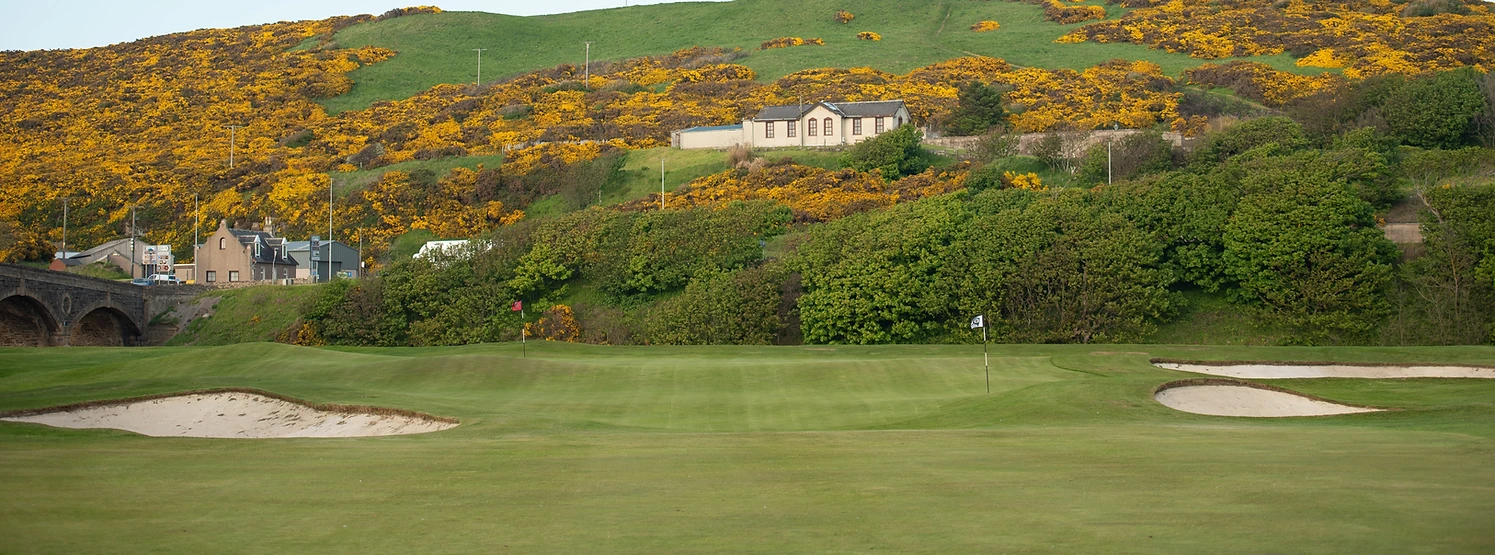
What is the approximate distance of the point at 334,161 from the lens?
11631 cm

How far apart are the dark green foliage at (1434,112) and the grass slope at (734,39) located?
41.6 meters

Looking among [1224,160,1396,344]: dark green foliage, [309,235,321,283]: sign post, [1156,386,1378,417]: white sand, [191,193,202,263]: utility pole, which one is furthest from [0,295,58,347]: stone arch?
[1224,160,1396,344]: dark green foliage

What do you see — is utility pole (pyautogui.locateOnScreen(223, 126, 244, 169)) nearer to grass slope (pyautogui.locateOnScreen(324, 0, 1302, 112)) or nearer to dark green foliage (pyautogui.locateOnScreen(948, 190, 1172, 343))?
grass slope (pyautogui.locateOnScreen(324, 0, 1302, 112))

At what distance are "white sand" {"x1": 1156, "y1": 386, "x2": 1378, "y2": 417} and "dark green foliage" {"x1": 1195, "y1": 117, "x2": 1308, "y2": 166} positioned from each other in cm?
4694

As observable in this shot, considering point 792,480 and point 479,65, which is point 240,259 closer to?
point 479,65

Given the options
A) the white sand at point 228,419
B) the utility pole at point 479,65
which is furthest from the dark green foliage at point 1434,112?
the utility pole at point 479,65

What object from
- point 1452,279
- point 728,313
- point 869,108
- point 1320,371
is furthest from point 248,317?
point 1452,279

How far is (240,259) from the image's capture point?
292 ft

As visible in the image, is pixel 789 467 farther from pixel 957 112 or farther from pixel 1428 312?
pixel 957 112

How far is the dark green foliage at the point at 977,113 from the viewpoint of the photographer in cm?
9875

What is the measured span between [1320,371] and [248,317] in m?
58.8

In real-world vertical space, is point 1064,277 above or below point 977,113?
below

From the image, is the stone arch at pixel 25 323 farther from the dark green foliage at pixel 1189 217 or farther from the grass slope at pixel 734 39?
the grass slope at pixel 734 39

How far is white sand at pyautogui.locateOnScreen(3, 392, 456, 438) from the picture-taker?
26141 millimetres
